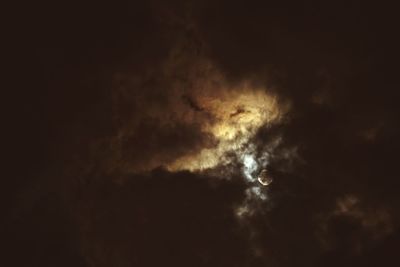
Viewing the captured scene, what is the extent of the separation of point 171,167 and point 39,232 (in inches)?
64.1

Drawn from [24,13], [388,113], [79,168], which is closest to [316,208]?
[388,113]

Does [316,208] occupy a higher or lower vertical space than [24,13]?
lower

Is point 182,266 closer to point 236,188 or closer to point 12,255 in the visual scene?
point 236,188

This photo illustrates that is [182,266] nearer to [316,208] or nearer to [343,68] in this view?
[316,208]

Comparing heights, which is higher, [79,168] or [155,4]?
[155,4]

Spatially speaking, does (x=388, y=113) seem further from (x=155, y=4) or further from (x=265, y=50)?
(x=155, y=4)

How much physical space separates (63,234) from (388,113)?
12.5 ft

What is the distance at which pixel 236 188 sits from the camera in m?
5.54

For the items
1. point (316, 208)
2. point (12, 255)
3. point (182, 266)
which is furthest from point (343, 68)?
point (12, 255)

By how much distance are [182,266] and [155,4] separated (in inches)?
116

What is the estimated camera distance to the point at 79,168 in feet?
18.3

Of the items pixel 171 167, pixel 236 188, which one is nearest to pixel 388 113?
pixel 236 188

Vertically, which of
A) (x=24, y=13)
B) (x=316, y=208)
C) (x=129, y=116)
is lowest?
(x=316, y=208)

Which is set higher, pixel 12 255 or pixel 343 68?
pixel 343 68
